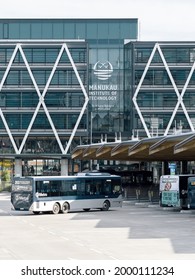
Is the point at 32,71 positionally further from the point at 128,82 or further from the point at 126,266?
the point at 126,266

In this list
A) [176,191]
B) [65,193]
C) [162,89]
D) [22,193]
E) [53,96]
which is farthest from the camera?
[162,89]

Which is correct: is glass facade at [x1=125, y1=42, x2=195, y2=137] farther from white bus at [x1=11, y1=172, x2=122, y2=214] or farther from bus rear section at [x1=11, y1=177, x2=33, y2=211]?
bus rear section at [x1=11, y1=177, x2=33, y2=211]

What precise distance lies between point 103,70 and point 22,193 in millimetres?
63455

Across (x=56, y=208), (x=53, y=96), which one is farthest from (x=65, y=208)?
(x=53, y=96)

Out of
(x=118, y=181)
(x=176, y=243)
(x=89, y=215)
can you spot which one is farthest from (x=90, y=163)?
(x=176, y=243)

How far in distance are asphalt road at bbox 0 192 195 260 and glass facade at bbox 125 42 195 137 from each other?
5984 centimetres

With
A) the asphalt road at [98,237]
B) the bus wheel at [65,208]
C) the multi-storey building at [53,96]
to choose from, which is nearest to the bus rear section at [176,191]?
the asphalt road at [98,237]

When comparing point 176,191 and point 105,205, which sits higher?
point 176,191

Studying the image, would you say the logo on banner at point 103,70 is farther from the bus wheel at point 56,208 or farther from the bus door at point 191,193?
the bus wheel at point 56,208

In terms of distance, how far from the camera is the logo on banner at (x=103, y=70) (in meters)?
113

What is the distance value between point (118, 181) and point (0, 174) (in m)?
58.5

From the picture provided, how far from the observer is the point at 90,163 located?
112m

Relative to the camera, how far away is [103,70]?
371ft

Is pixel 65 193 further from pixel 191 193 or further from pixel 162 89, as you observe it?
pixel 162 89
